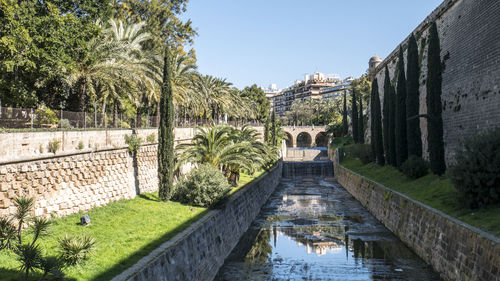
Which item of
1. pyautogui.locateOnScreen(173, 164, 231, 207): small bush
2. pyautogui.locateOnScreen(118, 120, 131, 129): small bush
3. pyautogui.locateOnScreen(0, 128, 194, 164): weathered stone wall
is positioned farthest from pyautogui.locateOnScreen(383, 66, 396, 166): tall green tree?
pyautogui.locateOnScreen(0, 128, 194, 164): weathered stone wall

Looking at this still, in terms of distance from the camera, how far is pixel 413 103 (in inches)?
1039

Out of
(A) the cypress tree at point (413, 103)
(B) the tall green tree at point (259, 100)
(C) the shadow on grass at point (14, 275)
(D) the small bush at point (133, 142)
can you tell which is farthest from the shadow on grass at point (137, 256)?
(B) the tall green tree at point (259, 100)

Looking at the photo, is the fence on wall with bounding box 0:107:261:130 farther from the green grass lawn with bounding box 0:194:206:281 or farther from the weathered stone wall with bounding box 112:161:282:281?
the weathered stone wall with bounding box 112:161:282:281

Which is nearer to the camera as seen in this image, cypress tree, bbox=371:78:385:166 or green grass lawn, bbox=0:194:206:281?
green grass lawn, bbox=0:194:206:281

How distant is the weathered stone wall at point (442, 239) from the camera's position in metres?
11.4

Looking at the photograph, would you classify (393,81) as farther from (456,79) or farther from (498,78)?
(498,78)

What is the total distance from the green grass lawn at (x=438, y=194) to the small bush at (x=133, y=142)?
13225mm

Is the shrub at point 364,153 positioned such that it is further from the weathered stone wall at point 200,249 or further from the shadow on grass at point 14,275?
the shadow on grass at point 14,275

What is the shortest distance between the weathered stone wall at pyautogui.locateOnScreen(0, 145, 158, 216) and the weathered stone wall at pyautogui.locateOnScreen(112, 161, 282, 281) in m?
4.04

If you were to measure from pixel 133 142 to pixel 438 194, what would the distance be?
14.1m

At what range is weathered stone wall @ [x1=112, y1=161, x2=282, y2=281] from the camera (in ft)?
35.1

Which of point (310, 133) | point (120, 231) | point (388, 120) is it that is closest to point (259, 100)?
point (310, 133)

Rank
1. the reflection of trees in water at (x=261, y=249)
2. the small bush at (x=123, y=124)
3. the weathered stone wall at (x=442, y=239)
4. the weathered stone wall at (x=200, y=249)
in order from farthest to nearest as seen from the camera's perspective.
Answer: the small bush at (x=123, y=124) → the reflection of trees in water at (x=261, y=249) → the weathered stone wall at (x=442, y=239) → the weathered stone wall at (x=200, y=249)

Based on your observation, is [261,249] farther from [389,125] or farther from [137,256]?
[389,125]
